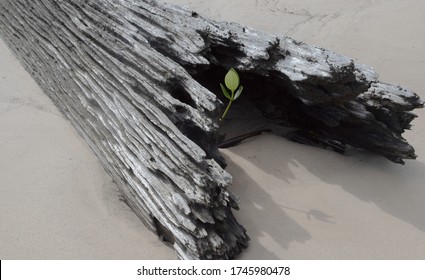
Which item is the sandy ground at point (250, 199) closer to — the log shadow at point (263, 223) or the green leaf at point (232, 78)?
the log shadow at point (263, 223)

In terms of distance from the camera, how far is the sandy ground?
2486 millimetres

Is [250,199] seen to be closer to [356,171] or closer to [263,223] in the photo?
[263,223]

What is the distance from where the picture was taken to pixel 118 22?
3.07m

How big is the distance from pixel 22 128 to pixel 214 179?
182cm

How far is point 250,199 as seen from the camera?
2799 millimetres

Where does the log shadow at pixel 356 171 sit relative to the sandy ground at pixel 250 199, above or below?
above

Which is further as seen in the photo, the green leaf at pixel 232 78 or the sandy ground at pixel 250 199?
the green leaf at pixel 232 78

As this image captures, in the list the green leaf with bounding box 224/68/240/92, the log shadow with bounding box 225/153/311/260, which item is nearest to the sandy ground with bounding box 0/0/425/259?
the log shadow with bounding box 225/153/311/260

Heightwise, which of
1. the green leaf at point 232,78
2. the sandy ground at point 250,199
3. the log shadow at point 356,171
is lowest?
the sandy ground at point 250,199

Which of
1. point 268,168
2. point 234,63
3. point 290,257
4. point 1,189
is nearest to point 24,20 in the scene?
point 1,189

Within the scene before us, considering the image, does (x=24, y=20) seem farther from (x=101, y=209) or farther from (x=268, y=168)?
(x=268, y=168)

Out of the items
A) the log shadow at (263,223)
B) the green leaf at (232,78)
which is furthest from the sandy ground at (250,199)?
the green leaf at (232,78)

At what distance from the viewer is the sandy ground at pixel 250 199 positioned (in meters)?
2.49

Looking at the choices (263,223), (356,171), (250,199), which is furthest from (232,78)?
(356,171)
